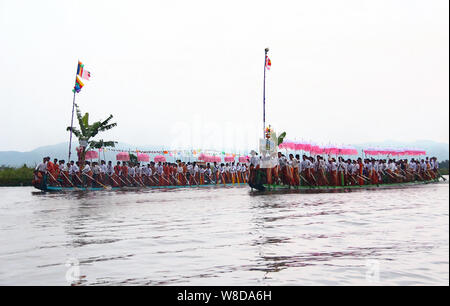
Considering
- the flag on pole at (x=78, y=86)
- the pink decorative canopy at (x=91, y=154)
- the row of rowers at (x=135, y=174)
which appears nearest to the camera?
the row of rowers at (x=135, y=174)

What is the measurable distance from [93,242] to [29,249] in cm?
116

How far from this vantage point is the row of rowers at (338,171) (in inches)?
1077

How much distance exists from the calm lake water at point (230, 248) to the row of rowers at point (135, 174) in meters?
17.5

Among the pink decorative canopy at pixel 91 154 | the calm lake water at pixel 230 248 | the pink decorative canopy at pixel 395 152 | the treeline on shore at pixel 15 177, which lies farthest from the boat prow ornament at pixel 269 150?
the pink decorative canopy at pixel 395 152

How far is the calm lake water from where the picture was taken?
22.1 ft

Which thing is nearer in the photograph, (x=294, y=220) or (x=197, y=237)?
(x=197, y=237)

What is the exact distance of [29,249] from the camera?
30.0ft

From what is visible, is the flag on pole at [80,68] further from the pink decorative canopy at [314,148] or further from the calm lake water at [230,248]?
the calm lake water at [230,248]

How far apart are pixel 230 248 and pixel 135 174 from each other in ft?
94.5

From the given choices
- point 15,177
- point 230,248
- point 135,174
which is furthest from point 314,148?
point 230,248
